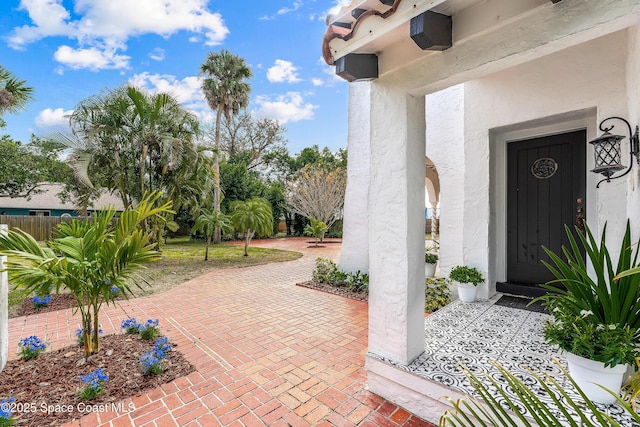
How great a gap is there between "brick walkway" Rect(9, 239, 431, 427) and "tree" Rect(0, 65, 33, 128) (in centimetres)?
648

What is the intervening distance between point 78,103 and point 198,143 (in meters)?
3.55

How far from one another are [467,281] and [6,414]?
5488 mm

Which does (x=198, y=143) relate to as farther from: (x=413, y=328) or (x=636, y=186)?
(x=636, y=186)

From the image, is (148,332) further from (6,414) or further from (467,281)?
(467,281)

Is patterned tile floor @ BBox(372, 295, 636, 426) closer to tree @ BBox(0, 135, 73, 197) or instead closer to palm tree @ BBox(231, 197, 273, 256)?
palm tree @ BBox(231, 197, 273, 256)

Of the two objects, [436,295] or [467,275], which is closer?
[467,275]

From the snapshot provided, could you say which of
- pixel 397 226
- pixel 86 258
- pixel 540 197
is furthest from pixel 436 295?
pixel 86 258

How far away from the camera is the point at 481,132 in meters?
5.03

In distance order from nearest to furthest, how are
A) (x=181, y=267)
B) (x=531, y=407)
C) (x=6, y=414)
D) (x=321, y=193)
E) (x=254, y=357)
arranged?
(x=531, y=407) < (x=6, y=414) < (x=254, y=357) < (x=181, y=267) < (x=321, y=193)

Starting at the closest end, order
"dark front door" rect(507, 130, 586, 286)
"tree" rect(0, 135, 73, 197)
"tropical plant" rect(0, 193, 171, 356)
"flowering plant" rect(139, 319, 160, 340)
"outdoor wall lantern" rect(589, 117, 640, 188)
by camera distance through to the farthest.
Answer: "tropical plant" rect(0, 193, 171, 356), "outdoor wall lantern" rect(589, 117, 640, 188), "flowering plant" rect(139, 319, 160, 340), "dark front door" rect(507, 130, 586, 286), "tree" rect(0, 135, 73, 197)

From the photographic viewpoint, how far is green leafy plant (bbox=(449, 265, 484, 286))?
491 centimetres

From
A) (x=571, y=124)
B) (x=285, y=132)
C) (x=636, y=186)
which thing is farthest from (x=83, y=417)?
(x=285, y=132)

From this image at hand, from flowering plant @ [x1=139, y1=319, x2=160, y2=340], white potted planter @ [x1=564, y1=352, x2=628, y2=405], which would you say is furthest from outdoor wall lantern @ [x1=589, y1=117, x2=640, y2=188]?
flowering plant @ [x1=139, y1=319, x2=160, y2=340]

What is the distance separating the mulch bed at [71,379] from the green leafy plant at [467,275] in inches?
162
